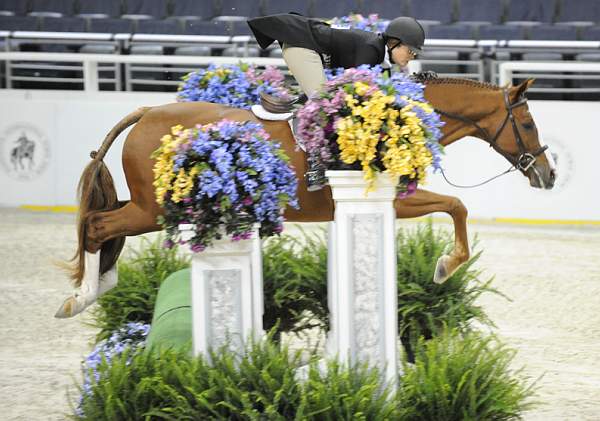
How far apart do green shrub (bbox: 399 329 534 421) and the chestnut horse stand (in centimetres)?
99

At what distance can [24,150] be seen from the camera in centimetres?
1023

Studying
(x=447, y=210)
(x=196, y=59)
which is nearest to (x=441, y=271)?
(x=447, y=210)

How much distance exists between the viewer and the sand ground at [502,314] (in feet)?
16.3

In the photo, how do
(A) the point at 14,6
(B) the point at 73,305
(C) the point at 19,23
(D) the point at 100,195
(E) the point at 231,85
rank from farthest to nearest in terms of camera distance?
(A) the point at 14,6
(C) the point at 19,23
(E) the point at 231,85
(D) the point at 100,195
(B) the point at 73,305

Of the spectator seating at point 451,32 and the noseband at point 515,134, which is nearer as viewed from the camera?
the noseband at point 515,134

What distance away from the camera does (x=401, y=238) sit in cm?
588

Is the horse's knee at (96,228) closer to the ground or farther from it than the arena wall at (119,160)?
closer to the ground

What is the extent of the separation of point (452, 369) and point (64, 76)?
9.97 m

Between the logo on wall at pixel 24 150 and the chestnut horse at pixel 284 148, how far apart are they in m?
5.26

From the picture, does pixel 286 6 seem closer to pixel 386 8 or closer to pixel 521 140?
pixel 386 8

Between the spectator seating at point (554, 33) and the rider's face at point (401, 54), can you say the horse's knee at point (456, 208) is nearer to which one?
the rider's face at point (401, 54)

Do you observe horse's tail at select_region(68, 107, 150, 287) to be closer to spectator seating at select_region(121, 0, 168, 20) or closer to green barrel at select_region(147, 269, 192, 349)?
green barrel at select_region(147, 269, 192, 349)

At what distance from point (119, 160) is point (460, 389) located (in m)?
6.82

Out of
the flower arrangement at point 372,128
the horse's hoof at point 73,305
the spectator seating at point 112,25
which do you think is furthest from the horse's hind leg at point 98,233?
the spectator seating at point 112,25
